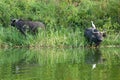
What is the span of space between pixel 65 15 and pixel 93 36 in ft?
15.1

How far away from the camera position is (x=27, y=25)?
29.9m

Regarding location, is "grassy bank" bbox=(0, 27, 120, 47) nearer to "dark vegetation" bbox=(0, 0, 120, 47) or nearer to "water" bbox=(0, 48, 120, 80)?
"dark vegetation" bbox=(0, 0, 120, 47)

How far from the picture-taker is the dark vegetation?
29531mm

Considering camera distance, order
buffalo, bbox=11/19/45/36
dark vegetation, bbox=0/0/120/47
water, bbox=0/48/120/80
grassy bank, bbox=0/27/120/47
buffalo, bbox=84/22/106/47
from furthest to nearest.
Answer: buffalo, bbox=11/19/45/36 → dark vegetation, bbox=0/0/120/47 → buffalo, bbox=84/22/106/47 → grassy bank, bbox=0/27/120/47 → water, bbox=0/48/120/80

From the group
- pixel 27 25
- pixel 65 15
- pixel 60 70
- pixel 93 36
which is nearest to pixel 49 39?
A: pixel 27 25

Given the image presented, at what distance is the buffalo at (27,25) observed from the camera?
29.6 meters

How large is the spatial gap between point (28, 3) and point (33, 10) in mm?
612

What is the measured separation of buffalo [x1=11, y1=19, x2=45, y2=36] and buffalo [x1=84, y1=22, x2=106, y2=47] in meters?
2.98

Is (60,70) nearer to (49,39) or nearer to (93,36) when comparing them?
(49,39)

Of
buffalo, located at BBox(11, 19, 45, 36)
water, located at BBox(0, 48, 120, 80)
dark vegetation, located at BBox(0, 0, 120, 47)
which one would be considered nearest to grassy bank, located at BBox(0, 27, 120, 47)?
dark vegetation, located at BBox(0, 0, 120, 47)

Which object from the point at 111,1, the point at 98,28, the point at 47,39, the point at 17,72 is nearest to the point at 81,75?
the point at 17,72

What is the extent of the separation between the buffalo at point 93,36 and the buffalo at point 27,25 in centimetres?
298

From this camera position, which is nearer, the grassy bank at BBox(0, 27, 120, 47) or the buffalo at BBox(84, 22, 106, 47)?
the grassy bank at BBox(0, 27, 120, 47)

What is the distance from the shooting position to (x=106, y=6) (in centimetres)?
3334
